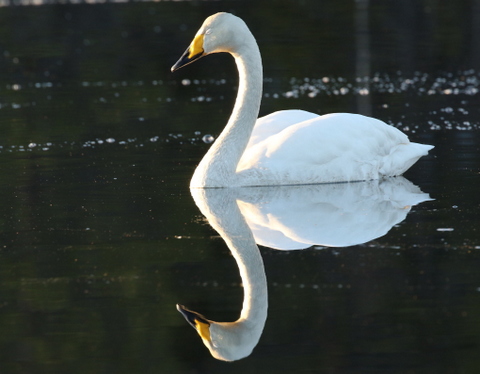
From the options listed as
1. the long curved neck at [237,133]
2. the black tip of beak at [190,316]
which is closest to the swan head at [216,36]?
the long curved neck at [237,133]

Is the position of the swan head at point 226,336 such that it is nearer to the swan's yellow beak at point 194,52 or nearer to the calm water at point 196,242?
the calm water at point 196,242

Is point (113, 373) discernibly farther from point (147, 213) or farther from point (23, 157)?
point (23, 157)

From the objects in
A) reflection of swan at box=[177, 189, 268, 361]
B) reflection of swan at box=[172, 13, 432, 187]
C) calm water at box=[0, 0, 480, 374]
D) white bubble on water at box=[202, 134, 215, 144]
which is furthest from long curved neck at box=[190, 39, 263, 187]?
white bubble on water at box=[202, 134, 215, 144]

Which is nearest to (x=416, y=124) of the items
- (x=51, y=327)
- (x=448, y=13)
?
(x=51, y=327)

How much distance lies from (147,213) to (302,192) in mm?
1578

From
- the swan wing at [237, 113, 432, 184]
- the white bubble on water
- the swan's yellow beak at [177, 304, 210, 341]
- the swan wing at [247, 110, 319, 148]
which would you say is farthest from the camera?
the white bubble on water

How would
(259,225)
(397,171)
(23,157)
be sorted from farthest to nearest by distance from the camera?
(23,157) → (397,171) → (259,225)

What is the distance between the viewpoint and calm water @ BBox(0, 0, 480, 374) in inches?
208

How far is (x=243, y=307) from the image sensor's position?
5.83 metres

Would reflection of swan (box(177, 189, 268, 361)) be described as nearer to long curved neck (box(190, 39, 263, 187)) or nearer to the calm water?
the calm water

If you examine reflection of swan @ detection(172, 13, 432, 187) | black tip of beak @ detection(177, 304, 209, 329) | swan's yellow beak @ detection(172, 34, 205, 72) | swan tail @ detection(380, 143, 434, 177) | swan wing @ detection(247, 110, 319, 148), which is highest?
black tip of beak @ detection(177, 304, 209, 329)

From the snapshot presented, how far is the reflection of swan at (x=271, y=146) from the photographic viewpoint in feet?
30.6

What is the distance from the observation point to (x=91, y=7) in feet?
109

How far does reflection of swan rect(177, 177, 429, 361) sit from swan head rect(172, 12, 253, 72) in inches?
52.4
